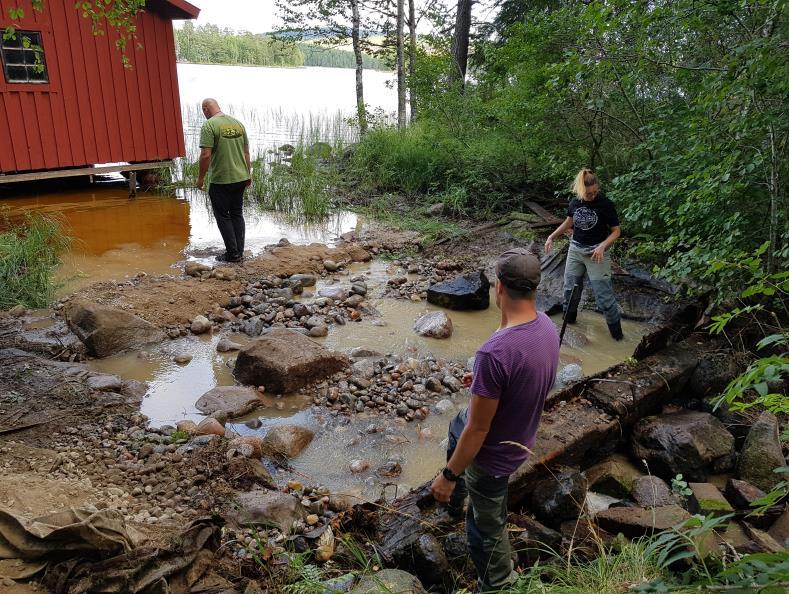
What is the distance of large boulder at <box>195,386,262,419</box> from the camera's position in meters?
4.90

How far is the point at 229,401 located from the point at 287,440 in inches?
33.1

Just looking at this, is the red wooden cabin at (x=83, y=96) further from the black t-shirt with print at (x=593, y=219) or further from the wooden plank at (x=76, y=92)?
the black t-shirt with print at (x=593, y=219)

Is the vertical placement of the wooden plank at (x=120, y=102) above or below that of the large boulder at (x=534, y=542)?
above

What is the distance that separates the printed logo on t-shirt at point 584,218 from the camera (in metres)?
5.98

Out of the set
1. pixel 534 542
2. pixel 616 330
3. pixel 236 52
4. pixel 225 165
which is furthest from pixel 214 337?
pixel 236 52

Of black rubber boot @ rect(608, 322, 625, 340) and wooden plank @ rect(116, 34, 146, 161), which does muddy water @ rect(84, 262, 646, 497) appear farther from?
wooden plank @ rect(116, 34, 146, 161)

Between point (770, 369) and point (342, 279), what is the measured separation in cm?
674

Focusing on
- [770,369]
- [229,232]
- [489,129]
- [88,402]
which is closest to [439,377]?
[88,402]

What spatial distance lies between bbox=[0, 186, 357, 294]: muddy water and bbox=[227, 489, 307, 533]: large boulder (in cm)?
495

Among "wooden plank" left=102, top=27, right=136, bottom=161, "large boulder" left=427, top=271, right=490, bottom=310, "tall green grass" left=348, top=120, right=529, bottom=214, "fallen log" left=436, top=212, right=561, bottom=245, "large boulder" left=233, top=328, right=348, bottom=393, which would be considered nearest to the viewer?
"large boulder" left=233, top=328, right=348, bottom=393

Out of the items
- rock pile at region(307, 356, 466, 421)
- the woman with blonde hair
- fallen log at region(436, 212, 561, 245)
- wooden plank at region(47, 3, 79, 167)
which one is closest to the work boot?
the woman with blonde hair

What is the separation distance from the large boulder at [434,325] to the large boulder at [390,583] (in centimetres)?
378

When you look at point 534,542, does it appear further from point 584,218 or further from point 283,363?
point 584,218

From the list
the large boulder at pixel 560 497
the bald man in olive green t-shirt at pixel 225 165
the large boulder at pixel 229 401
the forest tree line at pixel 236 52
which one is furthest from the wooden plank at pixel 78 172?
the forest tree line at pixel 236 52
